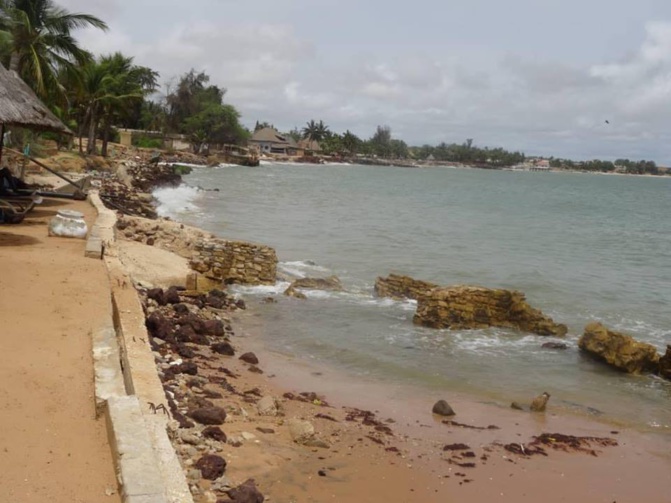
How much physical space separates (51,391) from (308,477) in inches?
94.8

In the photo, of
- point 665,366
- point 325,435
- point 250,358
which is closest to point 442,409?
point 325,435

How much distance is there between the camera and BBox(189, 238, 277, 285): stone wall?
15166mm

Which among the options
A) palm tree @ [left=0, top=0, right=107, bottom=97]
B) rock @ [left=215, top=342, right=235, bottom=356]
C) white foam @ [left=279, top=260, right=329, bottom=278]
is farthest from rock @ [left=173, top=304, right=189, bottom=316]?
palm tree @ [left=0, top=0, right=107, bottom=97]

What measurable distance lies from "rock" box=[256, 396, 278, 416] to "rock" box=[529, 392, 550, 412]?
3781 mm

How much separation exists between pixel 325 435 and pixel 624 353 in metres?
6.61

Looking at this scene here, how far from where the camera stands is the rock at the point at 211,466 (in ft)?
17.9

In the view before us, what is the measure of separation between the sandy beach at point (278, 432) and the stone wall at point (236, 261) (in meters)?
4.43

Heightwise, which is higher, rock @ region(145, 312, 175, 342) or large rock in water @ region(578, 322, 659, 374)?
rock @ region(145, 312, 175, 342)

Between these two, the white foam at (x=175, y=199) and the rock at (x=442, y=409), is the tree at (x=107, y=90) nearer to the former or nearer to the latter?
the white foam at (x=175, y=199)

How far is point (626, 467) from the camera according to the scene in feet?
25.0

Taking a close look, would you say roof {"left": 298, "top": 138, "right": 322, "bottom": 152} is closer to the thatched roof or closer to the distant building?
the distant building

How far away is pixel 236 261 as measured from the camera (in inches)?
610

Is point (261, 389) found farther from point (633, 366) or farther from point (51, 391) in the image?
point (633, 366)

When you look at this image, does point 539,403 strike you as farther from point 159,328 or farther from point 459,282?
point 459,282
